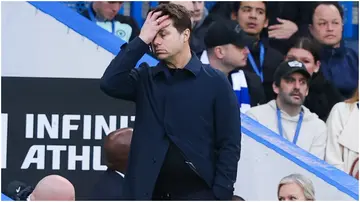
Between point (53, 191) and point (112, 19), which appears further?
point (112, 19)

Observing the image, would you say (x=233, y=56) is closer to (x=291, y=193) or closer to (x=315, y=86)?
(x=315, y=86)

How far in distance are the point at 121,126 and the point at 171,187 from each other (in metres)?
2.24

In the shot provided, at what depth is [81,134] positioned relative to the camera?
8211mm

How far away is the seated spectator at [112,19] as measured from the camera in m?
9.59

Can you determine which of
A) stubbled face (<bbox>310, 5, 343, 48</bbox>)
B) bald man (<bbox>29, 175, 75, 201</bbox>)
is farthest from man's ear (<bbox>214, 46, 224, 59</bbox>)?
bald man (<bbox>29, 175, 75, 201</bbox>)

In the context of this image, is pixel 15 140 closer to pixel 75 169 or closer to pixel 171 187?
pixel 75 169

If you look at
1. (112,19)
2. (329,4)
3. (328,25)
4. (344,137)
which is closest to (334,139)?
(344,137)

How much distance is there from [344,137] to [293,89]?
0.54 m

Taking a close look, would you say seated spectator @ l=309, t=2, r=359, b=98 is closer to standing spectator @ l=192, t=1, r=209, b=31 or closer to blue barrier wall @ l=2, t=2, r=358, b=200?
standing spectator @ l=192, t=1, r=209, b=31

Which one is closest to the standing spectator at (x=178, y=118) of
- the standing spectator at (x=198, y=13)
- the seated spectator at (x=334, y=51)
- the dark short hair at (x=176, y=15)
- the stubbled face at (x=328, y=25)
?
the dark short hair at (x=176, y=15)

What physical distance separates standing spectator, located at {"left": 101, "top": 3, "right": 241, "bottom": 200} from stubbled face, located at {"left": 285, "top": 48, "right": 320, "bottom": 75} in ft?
12.3

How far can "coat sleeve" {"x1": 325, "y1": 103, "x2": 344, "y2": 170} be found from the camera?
8852mm

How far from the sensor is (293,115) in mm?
9047

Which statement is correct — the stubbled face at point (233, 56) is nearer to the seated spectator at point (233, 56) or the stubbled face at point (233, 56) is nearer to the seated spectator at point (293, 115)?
the seated spectator at point (233, 56)
